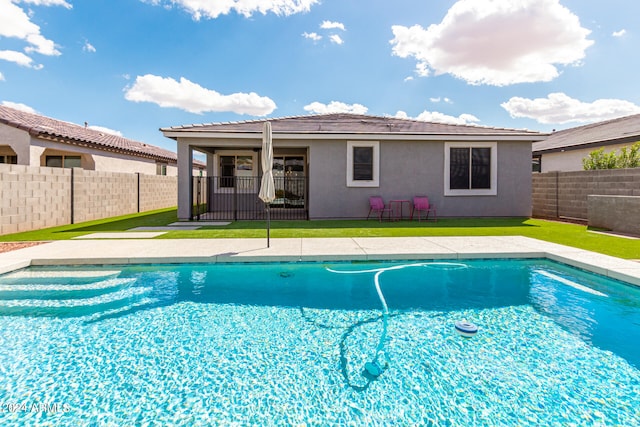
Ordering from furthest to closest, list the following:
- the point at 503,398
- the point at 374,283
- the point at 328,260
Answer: the point at 328,260, the point at 374,283, the point at 503,398

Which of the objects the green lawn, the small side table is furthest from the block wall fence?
the small side table

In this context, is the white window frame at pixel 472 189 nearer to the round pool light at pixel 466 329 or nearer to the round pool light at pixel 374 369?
the round pool light at pixel 466 329

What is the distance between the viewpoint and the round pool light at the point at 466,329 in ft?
12.1

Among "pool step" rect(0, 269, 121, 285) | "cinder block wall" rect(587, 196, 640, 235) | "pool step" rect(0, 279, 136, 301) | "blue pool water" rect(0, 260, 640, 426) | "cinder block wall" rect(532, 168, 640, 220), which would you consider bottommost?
"blue pool water" rect(0, 260, 640, 426)

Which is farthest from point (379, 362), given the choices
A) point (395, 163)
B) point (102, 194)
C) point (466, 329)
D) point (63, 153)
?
point (63, 153)

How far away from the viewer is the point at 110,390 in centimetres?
272

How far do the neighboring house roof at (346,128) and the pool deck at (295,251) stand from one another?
17.7 feet

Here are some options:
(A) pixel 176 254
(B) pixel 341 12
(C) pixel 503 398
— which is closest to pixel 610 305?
(C) pixel 503 398

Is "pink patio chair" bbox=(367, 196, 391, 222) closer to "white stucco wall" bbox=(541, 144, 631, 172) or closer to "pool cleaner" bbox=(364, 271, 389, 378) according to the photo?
"pool cleaner" bbox=(364, 271, 389, 378)

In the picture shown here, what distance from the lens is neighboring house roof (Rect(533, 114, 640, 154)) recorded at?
51.5 ft

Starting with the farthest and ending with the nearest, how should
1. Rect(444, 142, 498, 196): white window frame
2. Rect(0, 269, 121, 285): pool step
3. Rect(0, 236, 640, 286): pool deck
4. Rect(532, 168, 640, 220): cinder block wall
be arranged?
1. Rect(444, 142, 498, 196): white window frame
2. Rect(532, 168, 640, 220): cinder block wall
3. Rect(0, 236, 640, 286): pool deck
4. Rect(0, 269, 121, 285): pool step

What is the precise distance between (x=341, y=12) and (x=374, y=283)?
37.3 feet

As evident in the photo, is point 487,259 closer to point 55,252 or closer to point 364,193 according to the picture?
point 364,193

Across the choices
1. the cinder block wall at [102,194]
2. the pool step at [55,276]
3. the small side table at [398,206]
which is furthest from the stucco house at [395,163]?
the pool step at [55,276]
